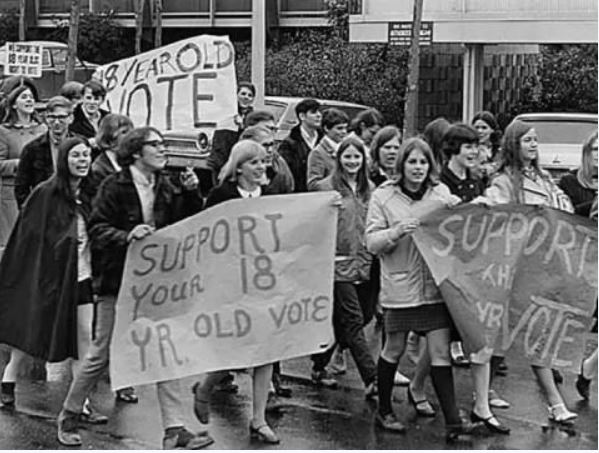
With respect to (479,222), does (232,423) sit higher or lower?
lower

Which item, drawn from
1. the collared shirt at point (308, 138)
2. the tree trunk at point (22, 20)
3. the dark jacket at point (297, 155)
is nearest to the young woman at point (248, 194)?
the dark jacket at point (297, 155)

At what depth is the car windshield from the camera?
1797 centimetres

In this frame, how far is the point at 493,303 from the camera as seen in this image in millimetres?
8078

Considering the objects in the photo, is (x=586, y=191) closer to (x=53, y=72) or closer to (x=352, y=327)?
(x=352, y=327)

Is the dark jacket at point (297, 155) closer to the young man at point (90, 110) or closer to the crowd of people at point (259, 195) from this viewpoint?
the crowd of people at point (259, 195)

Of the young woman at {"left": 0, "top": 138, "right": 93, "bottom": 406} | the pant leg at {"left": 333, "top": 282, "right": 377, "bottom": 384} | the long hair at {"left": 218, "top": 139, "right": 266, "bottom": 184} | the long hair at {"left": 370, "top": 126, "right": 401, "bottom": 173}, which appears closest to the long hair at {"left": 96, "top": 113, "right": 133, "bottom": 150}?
the young woman at {"left": 0, "top": 138, "right": 93, "bottom": 406}

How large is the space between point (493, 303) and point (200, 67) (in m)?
3.37

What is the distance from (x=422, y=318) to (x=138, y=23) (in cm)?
3271

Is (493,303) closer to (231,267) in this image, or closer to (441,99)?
(231,267)

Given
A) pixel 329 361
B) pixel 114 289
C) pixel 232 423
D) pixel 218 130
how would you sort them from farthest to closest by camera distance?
pixel 218 130, pixel 329 361, pixel 232 423, pixel 114 289

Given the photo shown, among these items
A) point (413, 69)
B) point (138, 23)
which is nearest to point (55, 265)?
point (413, 69)

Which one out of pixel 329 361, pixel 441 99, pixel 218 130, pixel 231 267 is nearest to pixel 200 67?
pixel 218 130

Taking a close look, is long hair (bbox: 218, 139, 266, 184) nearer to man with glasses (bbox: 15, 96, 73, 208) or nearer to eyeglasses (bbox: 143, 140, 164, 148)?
eyeglasses (bbox: 143, 140, 164, 148)

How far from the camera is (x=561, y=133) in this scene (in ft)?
59.5
